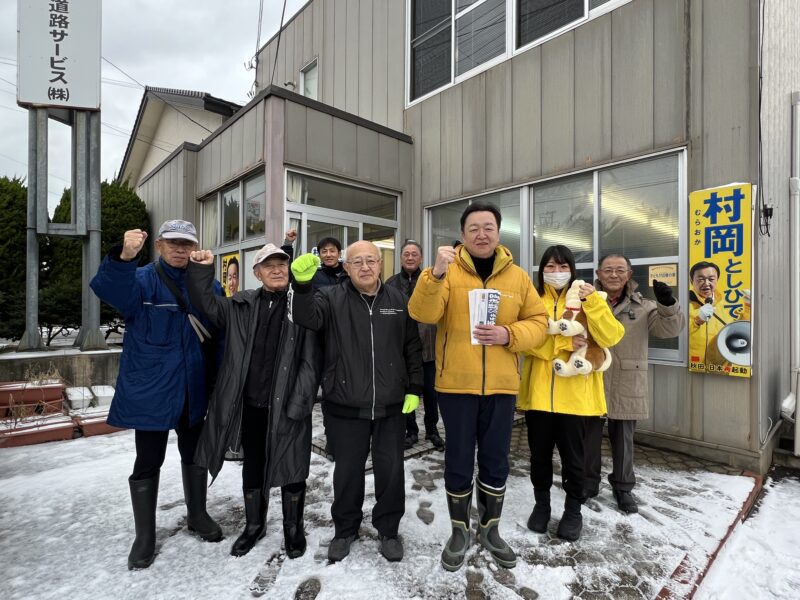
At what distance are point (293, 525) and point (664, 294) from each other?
108 inches

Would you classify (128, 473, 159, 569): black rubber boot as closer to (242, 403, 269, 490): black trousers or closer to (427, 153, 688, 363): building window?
(242, 403, 269, 490): black trousers

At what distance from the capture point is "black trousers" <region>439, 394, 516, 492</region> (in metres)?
2.35

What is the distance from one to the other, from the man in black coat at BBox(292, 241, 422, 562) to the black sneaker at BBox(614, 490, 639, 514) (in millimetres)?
1635

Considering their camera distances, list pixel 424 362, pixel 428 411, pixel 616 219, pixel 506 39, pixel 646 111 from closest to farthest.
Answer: pixel 424 362, pixel 428 411, pixel 646 111, pixel 616 219, pixel 506 39

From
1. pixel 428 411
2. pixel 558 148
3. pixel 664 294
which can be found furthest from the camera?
pixel 558 148

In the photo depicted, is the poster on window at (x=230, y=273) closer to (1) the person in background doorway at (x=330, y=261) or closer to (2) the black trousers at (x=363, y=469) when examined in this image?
(1) the person in background doorway at (x=330, y=261)

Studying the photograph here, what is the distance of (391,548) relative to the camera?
2.39 m

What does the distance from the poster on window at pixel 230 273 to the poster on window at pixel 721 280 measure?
544 cm

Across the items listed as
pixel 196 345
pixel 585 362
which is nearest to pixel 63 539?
pixel 196 345

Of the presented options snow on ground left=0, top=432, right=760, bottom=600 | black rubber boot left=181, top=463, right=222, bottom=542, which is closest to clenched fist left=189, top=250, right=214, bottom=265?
black rubber boot left=181, top=463, right=222, bottom=542

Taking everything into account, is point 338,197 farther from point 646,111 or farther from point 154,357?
point 154,357

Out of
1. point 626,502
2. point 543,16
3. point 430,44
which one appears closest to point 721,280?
point 626,502

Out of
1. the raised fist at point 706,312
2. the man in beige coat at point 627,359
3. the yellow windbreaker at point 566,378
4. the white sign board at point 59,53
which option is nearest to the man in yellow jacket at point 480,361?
the yellow windbreaker at point 566,378

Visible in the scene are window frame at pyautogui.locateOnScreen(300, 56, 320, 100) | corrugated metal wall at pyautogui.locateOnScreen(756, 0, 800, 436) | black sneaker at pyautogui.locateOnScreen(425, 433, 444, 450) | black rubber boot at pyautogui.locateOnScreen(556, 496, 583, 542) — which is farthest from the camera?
window frame at pyautogui.locateOnScreen(300, 56, 320, 100)
